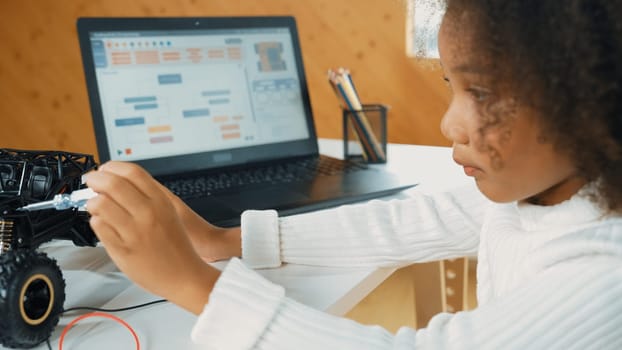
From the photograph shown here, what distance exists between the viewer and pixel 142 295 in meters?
0.63

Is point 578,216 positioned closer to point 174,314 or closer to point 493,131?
point 493,131

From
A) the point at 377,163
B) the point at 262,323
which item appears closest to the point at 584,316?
the point at 262,323

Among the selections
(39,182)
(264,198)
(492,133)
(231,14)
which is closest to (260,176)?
(264,198)

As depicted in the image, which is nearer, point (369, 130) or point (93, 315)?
point (93, 315)

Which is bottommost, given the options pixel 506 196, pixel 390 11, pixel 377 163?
pixel 377 163

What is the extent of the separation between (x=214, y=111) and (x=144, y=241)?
2.09 feet

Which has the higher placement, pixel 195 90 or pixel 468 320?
pixel 195 90

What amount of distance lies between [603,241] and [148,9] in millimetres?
2570

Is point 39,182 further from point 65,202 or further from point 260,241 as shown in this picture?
point 260,241

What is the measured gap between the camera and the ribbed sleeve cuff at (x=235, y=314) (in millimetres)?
503

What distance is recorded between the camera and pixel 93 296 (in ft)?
2.07

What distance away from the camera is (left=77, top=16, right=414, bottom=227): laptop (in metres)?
1.00

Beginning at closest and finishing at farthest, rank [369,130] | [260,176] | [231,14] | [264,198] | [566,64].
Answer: [566,64] → [264,198] → [260,176] → [369,130] → [231,14]

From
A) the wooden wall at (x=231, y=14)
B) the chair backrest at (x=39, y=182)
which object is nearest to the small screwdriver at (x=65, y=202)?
the chair backrest at (x=39, y=182)
